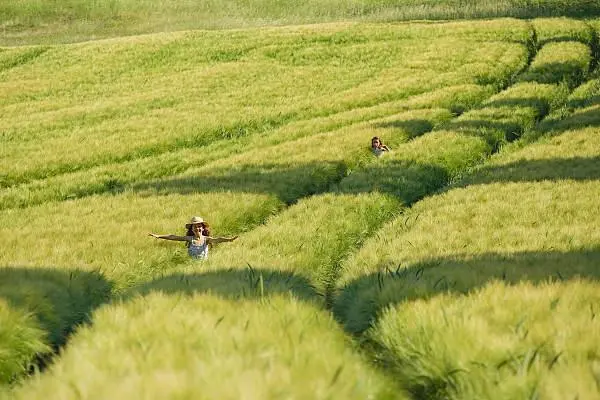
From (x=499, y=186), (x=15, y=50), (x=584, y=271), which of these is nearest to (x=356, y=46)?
(x=15, y=50)

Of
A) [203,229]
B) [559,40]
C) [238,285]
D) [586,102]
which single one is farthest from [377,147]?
[559,40]

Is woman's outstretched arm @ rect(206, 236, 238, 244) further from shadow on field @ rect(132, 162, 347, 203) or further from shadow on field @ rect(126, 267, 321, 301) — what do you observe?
shadow on field @ rect(132, 162, 347, 203)

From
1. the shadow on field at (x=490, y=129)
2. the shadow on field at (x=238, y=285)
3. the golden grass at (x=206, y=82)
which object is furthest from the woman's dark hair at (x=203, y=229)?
the shadow on field at (x=490, y=129)

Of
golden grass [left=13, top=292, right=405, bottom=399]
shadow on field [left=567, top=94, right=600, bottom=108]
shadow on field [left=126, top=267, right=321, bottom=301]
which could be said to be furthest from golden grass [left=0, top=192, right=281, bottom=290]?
shadow on field [left=567, top=94, right=600, bottom=108]

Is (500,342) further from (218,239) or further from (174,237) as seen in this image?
(174,237)

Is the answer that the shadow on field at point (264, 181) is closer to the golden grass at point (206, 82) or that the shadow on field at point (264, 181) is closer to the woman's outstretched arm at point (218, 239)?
the woman's outstretched arm at point (218, 239)
